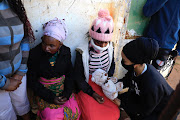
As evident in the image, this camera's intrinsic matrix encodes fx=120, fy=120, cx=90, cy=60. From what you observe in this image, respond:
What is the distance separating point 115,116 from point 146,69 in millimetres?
732

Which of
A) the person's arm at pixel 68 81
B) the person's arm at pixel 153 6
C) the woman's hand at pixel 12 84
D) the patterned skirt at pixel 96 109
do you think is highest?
the person's arm at pixel 153 6

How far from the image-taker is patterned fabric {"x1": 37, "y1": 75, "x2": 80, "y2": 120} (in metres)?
1.43

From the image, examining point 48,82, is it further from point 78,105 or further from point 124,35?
point 124,35

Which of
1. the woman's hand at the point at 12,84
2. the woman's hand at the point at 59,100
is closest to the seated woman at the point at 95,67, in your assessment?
the woman's hand at the point at 59,100

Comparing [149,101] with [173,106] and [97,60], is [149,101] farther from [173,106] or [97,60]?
[173,106]

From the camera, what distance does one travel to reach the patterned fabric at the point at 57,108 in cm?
143

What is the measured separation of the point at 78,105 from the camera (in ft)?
5.64

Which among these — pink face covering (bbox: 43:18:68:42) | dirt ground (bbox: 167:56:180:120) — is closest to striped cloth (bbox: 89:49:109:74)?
pink face covering (bbox: 43:18:68:42)

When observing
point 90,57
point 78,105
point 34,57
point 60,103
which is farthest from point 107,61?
point 34,57

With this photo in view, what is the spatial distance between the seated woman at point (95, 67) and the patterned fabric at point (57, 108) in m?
0.13

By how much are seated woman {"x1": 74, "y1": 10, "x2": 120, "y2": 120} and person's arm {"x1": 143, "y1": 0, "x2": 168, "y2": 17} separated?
92 cm

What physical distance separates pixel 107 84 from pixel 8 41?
1233mm

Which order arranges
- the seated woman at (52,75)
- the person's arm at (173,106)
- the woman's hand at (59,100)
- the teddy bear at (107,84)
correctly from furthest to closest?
the teddy bear at (107,84), the woman's hand at (59,100), the seated woman at (52,75), the person's arm at (173,106)

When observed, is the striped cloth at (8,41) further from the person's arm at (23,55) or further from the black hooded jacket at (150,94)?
the black hooded jacket at (150,94)
